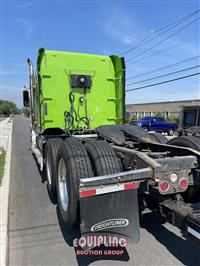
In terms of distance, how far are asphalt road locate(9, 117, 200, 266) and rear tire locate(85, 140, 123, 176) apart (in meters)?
1.06

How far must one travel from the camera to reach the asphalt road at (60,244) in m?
2.58

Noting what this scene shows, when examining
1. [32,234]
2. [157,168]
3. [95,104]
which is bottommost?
[32,234]

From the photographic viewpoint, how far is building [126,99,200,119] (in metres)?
42.4

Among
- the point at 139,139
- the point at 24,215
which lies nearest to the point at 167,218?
the point at 139,139

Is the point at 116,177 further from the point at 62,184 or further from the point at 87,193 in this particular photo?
the point at 62,184

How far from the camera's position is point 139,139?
3.93 m

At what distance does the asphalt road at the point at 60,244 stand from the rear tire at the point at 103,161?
41.5 inches

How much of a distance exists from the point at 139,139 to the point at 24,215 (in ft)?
8.15

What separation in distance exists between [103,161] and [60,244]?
1.31 m

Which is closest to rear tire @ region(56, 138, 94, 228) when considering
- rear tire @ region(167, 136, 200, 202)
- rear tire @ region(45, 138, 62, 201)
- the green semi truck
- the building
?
the green semi truck

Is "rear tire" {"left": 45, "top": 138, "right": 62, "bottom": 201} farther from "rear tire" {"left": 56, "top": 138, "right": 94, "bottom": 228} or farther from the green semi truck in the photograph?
"rear tire" {"left": 56, "top": 138, "right": 94, "bottom": 228}

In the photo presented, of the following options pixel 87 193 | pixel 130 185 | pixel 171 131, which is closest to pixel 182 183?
pixel 130 185

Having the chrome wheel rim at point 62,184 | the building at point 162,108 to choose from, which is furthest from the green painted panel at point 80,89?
the building at point 162,108

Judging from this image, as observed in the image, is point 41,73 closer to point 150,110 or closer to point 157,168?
point 157,168
